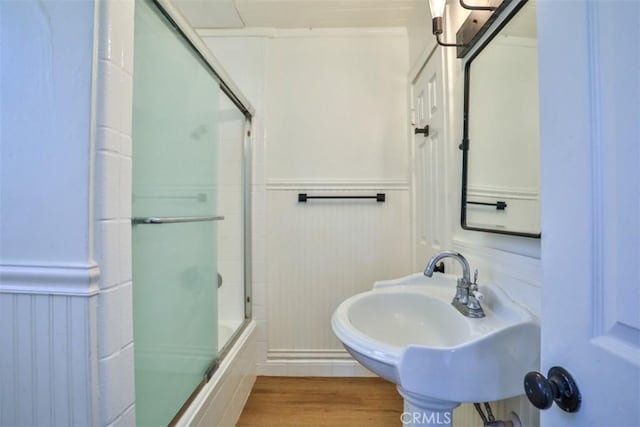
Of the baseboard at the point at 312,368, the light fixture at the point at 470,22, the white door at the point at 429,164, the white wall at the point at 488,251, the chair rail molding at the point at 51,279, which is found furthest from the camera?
the baseboard at the point at 312,368

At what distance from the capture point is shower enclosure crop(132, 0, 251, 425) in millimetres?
851

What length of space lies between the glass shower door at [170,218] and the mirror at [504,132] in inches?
42.7

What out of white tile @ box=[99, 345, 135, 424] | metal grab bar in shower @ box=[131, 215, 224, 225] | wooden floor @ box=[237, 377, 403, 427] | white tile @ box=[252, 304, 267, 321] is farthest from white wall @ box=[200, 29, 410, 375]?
white tile @ box=[99, 345, 135, 424]

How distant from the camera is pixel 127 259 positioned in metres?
0.71

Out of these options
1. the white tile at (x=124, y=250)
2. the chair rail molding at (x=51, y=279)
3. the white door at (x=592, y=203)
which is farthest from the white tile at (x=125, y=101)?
the white door at (x=592, y=203)

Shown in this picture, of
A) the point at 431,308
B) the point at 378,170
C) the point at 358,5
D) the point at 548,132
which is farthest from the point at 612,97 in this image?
the point at 358,5

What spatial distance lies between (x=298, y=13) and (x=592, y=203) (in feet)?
6.45

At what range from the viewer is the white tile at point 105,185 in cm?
64

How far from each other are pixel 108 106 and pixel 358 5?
165cm

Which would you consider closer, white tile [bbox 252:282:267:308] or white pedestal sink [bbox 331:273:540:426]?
white pedestal sink [bbox 331:273:540:426]

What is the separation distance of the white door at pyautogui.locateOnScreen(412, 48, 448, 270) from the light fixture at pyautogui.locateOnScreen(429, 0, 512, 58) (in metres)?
0.23

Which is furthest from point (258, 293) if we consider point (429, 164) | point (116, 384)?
point (429, 164)

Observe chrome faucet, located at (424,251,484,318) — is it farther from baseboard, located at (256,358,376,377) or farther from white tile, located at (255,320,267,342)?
white tile, located at (255,320,267,342)

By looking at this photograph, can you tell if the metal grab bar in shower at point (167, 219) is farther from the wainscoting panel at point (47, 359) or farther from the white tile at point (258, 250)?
the white tile at point (258, 250)
